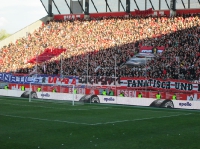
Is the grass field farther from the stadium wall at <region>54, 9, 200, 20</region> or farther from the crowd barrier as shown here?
the stadium wall at <region>54, 9, 200, 20</region>

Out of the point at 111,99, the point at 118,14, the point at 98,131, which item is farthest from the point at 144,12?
the point at 98,131

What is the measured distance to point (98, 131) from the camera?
21016mm

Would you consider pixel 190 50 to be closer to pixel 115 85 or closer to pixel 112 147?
pixel 115 85

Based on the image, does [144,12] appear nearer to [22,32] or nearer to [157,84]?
[22,32]

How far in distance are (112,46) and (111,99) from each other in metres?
18.7

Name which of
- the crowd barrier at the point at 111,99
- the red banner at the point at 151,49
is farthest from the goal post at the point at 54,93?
the red banner at the point at 151,49

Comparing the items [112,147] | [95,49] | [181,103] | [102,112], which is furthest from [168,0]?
[112,147]

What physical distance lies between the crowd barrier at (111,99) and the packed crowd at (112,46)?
221 inches

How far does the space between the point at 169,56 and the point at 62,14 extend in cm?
2854

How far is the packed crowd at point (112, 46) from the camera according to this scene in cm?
4878

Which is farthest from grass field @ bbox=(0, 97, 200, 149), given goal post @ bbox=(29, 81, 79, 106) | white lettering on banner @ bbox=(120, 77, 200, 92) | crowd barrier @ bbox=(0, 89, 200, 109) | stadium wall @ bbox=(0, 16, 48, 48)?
stadium wall @ bbox=(0, 16, 48, 48)

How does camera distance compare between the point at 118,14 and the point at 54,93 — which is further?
the point at 118,14

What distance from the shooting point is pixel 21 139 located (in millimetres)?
18109

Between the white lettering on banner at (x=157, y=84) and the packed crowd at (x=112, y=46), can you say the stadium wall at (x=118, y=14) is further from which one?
the white lettering on banner at (x=157, y=84)
